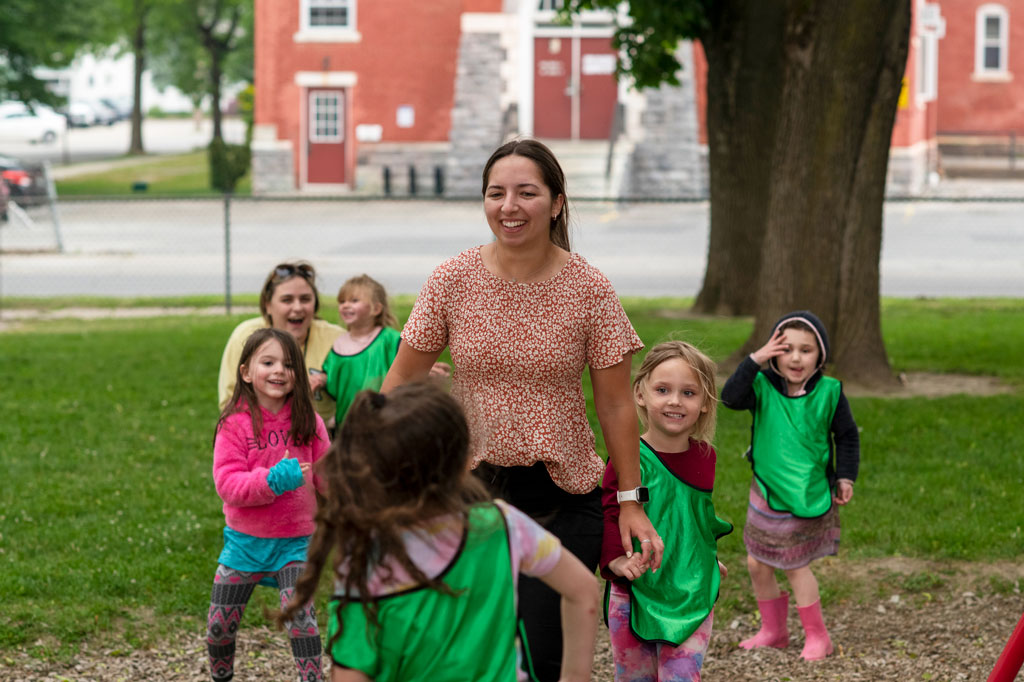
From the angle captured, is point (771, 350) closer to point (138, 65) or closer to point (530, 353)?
point (530, 353)

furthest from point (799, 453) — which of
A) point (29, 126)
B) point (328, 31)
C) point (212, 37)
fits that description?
point (29, 126)

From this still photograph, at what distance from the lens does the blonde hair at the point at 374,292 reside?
18.4 ft

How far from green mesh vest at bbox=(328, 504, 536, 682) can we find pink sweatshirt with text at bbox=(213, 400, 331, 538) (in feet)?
5.60

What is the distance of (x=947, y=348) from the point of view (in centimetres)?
1212

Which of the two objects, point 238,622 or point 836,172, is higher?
point 836,172

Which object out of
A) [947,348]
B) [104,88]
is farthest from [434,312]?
[104,88]

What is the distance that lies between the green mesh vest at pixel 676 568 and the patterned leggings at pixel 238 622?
123cm

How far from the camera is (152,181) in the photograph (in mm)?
40500

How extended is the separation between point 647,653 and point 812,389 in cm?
149

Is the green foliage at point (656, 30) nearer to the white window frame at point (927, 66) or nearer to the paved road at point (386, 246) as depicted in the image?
the paved road at point (386, 246)

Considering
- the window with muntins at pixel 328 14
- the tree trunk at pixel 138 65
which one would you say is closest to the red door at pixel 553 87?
the window with muntins at pixel 328 14

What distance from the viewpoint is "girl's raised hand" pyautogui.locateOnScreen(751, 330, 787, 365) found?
4.86 m

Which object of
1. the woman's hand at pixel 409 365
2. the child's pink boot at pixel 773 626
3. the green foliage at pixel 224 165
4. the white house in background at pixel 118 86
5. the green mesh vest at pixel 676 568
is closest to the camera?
the woman's hand at pixel 409 365

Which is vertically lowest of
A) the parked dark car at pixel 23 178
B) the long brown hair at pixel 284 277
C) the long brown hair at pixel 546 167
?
the long brown hair at pixel 284 277
